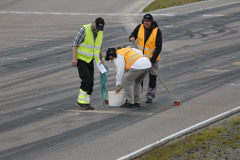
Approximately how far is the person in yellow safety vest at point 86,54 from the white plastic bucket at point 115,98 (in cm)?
48

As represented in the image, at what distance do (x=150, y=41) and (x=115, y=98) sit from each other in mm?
1504

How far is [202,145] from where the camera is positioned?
9578mm

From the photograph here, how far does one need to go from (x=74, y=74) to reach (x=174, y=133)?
6767 mm

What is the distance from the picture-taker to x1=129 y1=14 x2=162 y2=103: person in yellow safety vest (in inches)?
508

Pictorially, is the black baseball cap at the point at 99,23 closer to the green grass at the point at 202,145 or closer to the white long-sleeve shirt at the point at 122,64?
the white long-sleeve shirt at the point at 122,64

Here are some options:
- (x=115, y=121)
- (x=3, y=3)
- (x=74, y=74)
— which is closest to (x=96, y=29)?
(x=115, y=121)

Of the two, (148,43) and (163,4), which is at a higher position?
(148,43)

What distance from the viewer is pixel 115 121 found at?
1159 cm

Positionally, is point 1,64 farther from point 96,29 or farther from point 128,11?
point 128,11

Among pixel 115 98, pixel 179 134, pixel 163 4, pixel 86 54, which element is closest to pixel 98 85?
pixel 115 98

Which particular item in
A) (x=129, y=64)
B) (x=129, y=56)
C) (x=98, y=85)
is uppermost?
(x=129, y=56)

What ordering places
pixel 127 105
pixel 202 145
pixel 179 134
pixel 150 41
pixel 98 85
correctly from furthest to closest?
pixel 98 85 < pixel 150 41 < pixel 127 105 < pixel 179 134 < pixel 202 145

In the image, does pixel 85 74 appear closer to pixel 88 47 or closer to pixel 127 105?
pixel 88 47

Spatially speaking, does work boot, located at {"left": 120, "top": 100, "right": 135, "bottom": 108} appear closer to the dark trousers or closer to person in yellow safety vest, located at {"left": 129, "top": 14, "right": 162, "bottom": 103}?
person in yellow safety vest, located at {"left": 129, "top": 14, "right": 162, "bottom": 103}
